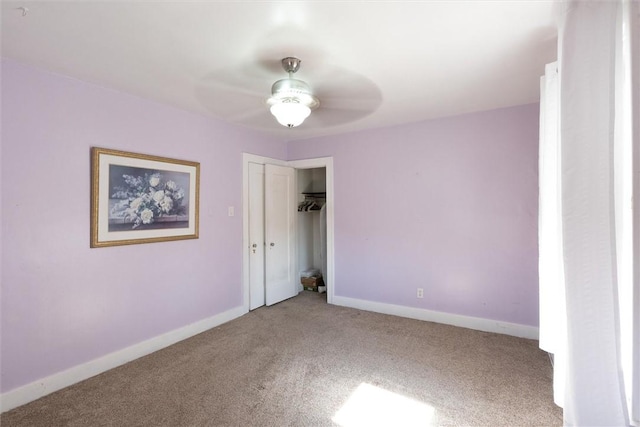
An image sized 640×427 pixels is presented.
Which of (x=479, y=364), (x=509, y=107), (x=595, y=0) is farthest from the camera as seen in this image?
(x=509, y=107)

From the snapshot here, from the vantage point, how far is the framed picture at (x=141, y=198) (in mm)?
2475

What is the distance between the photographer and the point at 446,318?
11.5 feet

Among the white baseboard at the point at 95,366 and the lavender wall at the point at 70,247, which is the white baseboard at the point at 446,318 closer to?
the white baseboard at the point at 95,366

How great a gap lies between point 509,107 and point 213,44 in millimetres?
2918

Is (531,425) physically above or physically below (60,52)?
below

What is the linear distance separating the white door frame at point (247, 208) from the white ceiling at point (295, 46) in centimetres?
115

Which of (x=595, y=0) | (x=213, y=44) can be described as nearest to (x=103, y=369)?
(x=213, y=44)

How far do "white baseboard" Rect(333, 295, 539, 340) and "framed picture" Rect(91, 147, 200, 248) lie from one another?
2.26 metres

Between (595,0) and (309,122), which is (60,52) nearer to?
(309,122)

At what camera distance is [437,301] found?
356 cm

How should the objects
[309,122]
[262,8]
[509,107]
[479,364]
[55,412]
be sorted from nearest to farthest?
[262,8], [55,412], [479,364], [509,107], [309,122]

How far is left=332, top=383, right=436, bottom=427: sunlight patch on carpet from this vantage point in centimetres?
190

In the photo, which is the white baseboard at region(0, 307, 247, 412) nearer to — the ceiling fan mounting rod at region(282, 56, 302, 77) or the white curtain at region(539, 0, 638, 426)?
the ceiling fan mounting rod at region(282, 56, 302, 77)

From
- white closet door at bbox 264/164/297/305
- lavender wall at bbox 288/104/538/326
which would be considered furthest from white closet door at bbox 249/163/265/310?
lavender wall at bbox 288/104/538/326
